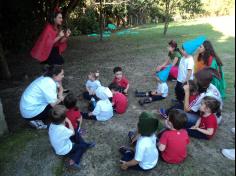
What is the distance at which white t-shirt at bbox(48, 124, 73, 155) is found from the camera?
3.38 metres

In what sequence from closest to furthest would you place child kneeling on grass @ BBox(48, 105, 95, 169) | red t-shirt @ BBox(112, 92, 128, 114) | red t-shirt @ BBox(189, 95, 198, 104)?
1. child kneeling on grass @ BBox(48, 105, 95, 169)
2. red t-shirt @ BBox(189, 95, 198, 104)
3. red t-shirt @ BBox(112, 92, 128, 114)

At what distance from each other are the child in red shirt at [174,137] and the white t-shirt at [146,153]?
140mm

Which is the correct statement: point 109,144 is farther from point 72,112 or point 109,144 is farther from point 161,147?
point 161,147

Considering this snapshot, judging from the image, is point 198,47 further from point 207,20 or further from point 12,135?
point 207,20

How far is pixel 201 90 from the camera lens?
4.20 meters

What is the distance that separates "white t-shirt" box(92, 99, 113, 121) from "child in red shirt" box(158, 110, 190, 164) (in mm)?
1322

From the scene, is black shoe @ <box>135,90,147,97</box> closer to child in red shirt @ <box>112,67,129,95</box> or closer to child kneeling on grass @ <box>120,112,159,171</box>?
child in red shirt @ <box>112,67,129,95</box>

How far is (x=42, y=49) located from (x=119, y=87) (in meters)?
1.58

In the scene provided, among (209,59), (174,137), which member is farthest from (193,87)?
(174,137)

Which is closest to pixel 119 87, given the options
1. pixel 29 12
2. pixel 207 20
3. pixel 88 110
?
pixel 88 110

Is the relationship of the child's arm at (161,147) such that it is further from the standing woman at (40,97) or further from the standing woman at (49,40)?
the standing woman at (49,40)

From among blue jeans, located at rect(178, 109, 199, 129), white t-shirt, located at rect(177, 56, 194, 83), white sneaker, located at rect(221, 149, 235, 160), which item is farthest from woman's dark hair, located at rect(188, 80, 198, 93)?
white sneaker, located at rect(221, 149, 235, 160)

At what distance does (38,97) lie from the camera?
4.12 m

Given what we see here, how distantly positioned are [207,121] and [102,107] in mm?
1553
